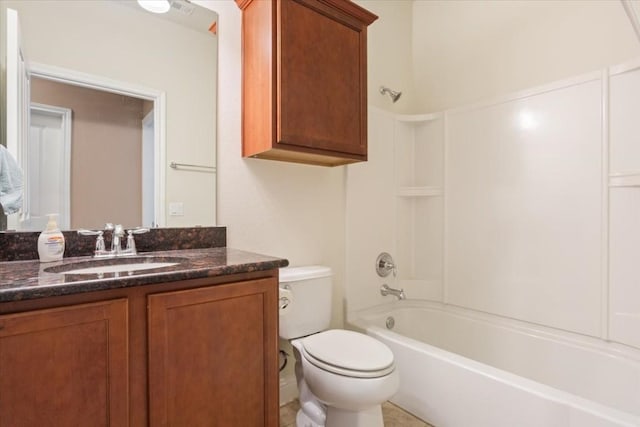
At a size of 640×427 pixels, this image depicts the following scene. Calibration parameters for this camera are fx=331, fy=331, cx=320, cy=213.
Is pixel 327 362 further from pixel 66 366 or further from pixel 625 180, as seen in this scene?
pixel 625 180

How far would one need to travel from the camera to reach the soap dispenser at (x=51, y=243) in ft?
3.70

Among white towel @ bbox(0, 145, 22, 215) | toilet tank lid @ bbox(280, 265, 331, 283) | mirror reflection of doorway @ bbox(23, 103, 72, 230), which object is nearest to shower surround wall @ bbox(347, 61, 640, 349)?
toilet tank lid @ bbox(280, 265, 331, 283)

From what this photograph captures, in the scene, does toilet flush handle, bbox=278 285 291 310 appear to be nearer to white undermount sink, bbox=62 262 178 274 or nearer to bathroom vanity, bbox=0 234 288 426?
bathroom vanity, bbox=0 234 288 426

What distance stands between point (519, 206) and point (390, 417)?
1.42 metres

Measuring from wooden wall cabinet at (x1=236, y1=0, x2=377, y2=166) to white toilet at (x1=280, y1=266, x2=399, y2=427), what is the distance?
0.68 metres

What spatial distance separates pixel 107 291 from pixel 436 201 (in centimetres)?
213

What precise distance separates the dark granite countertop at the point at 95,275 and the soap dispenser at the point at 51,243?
1.1 inches

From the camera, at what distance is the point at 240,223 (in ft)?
5.60

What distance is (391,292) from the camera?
86.5 inches

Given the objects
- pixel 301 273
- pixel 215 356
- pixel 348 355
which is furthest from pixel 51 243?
pixel 348 355

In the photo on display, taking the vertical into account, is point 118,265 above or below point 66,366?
above

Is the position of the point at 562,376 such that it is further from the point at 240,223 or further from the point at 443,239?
the point at 240,223

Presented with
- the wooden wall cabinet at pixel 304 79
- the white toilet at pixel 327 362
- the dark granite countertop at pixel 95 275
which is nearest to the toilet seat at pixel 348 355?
the white toilet at pixel 327 362

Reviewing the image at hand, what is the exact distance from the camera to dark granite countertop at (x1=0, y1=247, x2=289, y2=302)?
753 millimetres
